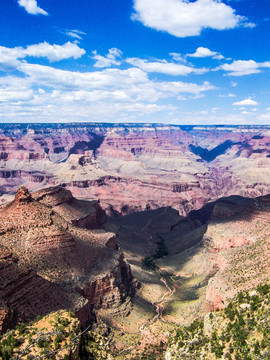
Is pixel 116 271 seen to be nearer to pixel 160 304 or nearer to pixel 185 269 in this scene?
pixel 160 304

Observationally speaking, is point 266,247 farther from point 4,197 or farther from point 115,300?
point 4,197

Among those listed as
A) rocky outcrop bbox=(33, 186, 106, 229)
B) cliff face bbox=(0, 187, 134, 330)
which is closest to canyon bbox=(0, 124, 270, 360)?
cliff face bbox=(0, 187, 134, 330)

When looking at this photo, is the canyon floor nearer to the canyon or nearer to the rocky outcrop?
the canyon

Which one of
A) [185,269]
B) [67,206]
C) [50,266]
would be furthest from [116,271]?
[67,206]

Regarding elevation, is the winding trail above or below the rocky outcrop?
below

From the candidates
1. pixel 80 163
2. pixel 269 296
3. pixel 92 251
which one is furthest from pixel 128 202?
pixel 269 296

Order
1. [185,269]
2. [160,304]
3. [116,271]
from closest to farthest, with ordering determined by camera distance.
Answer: [116,271], [160,304], [185,269]

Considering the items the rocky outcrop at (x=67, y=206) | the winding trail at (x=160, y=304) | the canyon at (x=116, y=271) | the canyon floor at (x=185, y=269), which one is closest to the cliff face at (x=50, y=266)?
the canyon at (x=116, y=271)

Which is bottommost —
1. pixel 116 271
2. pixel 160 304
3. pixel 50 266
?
pixel 160 304

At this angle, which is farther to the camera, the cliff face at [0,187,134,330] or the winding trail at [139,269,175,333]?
the winding trail at [139,269,175,333]
